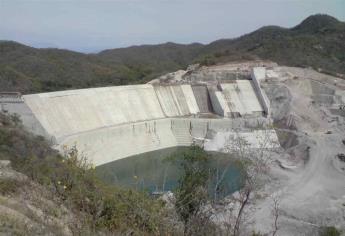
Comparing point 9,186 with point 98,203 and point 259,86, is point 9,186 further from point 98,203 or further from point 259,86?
point 259,86

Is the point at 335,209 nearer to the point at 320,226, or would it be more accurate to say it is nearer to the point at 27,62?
the point at 320,226

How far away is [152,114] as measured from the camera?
34.6 metres

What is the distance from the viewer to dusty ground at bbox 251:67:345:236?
64.2 feet

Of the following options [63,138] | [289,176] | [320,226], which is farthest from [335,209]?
[63,138]

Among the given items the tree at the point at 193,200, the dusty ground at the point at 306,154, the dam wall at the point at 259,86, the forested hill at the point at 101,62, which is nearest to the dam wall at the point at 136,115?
the dam wall at the point at 259,86

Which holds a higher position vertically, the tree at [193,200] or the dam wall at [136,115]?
the tree at [193,200]

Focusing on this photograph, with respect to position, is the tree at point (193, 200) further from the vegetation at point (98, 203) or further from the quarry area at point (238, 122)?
the quarry area at point (238, 122)

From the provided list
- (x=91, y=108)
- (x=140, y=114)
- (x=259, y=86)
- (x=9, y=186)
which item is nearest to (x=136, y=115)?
(x=140, y=114)

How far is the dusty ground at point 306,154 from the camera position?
64.2 feet

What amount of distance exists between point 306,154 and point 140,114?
12.1 meters

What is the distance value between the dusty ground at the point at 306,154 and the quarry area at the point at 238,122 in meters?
0.05

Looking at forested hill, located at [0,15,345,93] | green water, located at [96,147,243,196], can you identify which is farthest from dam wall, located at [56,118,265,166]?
forested hill, located at [0,15,345,93]

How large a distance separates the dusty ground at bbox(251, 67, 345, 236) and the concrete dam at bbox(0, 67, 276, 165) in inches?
88.0

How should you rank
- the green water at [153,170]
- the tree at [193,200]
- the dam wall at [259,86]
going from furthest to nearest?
the dam wall at [259,86] → the green water at [153,170] → the tree at [193,200]
